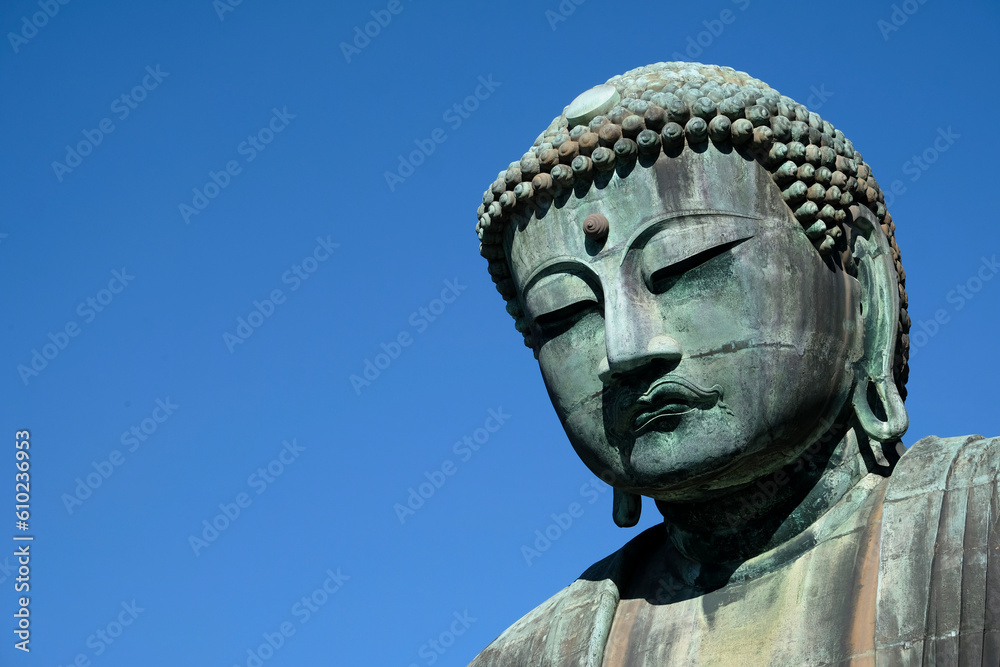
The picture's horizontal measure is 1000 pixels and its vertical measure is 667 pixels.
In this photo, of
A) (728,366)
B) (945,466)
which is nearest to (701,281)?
(728,366)

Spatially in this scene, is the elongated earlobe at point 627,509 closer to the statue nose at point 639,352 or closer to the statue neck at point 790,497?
the statue neck at point 790,497

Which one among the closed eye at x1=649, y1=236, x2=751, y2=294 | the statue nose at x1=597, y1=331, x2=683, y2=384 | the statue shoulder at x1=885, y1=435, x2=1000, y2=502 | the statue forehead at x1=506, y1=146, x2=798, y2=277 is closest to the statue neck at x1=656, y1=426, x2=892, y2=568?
the statue shoulder at x1=885, y1=435, x2=1000, y2=502

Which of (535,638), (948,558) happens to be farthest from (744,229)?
(535,638)

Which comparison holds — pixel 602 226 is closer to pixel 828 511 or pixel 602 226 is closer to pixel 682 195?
pixel 682 195

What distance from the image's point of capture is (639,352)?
936cm

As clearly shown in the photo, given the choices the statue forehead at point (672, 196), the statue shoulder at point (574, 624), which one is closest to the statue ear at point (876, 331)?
the statue forehead at point (672, 196)

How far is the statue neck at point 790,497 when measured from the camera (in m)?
9.66

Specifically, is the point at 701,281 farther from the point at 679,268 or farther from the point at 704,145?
the point at 704,145

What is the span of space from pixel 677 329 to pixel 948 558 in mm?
1990

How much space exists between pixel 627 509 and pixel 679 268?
1.78 m

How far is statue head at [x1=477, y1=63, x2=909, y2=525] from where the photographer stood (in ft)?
30.9

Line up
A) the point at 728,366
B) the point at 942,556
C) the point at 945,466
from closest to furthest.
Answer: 1. the point at 942,556
2. the point at 945,466
3. the point at 728,366

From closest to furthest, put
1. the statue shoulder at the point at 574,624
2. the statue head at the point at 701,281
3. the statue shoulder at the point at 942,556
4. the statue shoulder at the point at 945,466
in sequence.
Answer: the statue shoulder at the point at 942,556 → the statue shoulder at the point at 945,466 → the statue head at the point at 701,281 → the statue shoulder at the point at 574,624

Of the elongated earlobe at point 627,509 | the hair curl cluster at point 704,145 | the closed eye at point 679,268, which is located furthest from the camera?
the elongated earlobe at point 627,509
